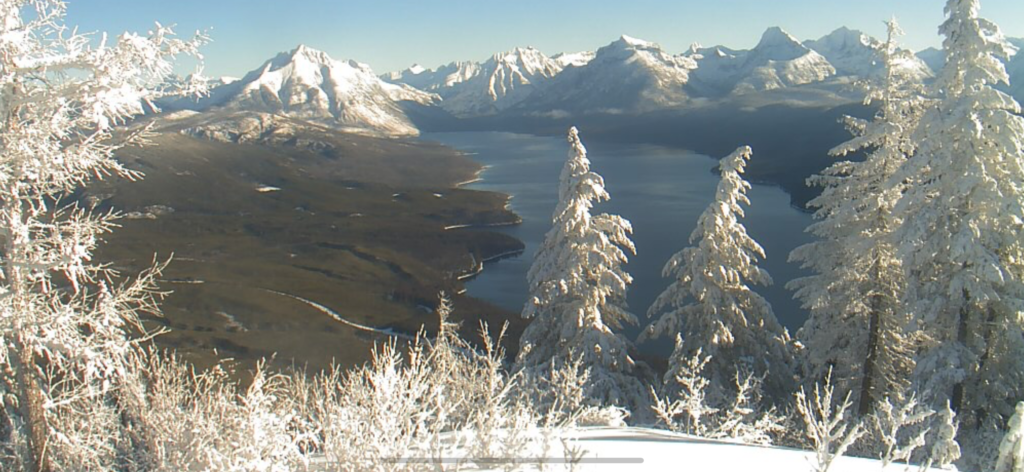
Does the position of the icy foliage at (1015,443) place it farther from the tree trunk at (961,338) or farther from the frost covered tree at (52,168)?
the tree trunk at (961,338)

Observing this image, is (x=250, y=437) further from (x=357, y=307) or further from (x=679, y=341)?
(x=357, y=307)

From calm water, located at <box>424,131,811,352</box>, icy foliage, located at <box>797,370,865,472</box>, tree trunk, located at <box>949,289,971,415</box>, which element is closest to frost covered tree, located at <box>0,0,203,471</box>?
icy foliage, located at <box>797,370,865,472</box>

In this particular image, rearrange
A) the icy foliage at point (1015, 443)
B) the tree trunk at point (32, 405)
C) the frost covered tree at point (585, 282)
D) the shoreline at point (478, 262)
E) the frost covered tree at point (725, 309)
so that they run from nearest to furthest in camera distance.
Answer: the icy foliage at point (1015, 443) < the tree trunk at point (32, 405) < the frost covered tree at point (725, 309) < the frost covered tree at point (585, 282) < the shoreline at point (478, 262)

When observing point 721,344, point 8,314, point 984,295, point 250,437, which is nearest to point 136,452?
point 8,314

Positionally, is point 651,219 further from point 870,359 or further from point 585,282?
point 870,359

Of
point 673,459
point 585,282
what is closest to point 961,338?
point 585,282

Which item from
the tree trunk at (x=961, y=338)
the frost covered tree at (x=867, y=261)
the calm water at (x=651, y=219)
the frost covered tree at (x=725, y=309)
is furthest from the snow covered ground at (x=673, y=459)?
the calm water at (x=651, y=219)

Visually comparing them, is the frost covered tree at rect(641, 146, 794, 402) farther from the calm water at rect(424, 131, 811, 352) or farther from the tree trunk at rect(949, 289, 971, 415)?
the calm water at rect(424, 131, 811, 352)
